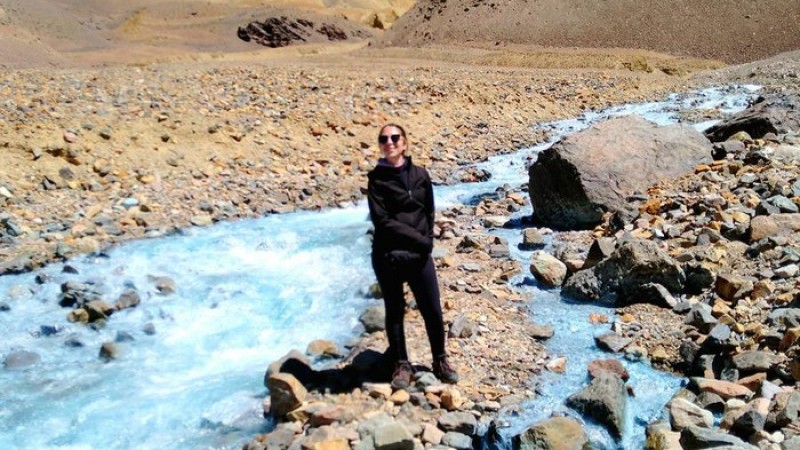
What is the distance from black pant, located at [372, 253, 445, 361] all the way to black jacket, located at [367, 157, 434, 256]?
132 mm

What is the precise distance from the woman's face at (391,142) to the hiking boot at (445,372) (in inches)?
66.1

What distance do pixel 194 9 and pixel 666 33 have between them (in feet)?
189

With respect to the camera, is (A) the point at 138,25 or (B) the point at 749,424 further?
(A) the point at 138,25

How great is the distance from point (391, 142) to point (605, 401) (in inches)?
96.1

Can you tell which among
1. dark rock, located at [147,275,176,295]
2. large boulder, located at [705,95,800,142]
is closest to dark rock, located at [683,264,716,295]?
dark rock, located at [147,275,176,295]

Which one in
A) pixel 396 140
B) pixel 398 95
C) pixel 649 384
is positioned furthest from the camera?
pixel 398 95

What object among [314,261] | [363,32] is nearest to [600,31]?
[363,32]

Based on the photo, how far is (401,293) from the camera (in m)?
5.09

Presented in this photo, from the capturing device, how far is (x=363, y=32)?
77438mm

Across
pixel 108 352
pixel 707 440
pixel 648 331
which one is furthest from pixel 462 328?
pixel 108 352

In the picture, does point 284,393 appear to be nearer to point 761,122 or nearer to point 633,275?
point 633,275

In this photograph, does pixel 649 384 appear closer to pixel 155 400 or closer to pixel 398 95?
pixel 155 400

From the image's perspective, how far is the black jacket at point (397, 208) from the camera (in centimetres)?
485

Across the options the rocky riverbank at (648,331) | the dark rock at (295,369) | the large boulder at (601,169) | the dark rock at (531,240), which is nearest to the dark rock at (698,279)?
the rocky riverbank at (648,331)
